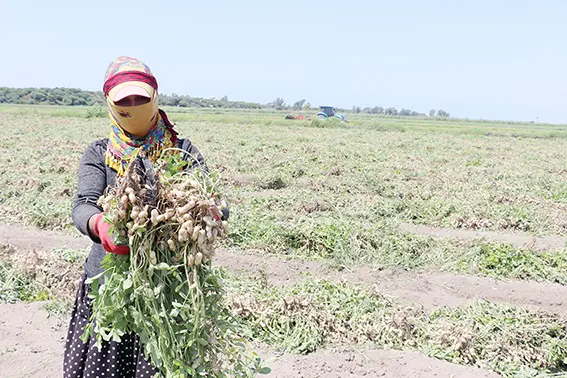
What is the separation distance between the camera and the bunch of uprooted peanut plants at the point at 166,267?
5.80 feet

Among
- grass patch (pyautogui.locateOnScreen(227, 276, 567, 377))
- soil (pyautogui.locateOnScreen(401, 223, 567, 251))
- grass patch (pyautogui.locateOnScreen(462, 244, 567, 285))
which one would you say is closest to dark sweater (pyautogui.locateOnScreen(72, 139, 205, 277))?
grass patch (pyautogui.locateOnScreen(227, 276, 567, 377))

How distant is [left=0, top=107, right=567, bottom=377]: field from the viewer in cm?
382

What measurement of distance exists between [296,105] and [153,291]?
390ft

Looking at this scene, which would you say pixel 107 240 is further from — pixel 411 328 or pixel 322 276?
pixel 322 276

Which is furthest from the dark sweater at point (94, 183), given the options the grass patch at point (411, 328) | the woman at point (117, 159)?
the grass patch at point (411, 328)

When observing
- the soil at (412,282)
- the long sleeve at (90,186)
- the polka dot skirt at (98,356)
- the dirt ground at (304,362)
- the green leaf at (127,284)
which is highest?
the long sleeve at (90,186)

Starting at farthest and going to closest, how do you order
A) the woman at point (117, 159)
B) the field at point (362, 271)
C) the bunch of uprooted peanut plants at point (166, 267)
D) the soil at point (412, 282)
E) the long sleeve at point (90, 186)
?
1. the soil at point (412, 282)
2. the field at point (362, 271)
3. the woman at point (117, 159)
4. the long sleeve at point (90, 186)
5. the bunch of uprooted peanut plants at point (166, 267)

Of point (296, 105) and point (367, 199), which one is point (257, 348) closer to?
point (367, 199)

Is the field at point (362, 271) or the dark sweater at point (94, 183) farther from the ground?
the dark sweater at point (94, 183)

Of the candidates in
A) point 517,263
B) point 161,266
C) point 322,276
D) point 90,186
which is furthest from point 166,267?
point 517,263

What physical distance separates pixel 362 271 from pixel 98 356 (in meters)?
3.66

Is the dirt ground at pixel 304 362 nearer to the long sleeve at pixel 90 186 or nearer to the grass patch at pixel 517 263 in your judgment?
the long sleeve at pixel 90 186

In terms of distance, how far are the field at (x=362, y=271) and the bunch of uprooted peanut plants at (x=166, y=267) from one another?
5.78ft

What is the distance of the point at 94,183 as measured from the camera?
2139 millimetres
